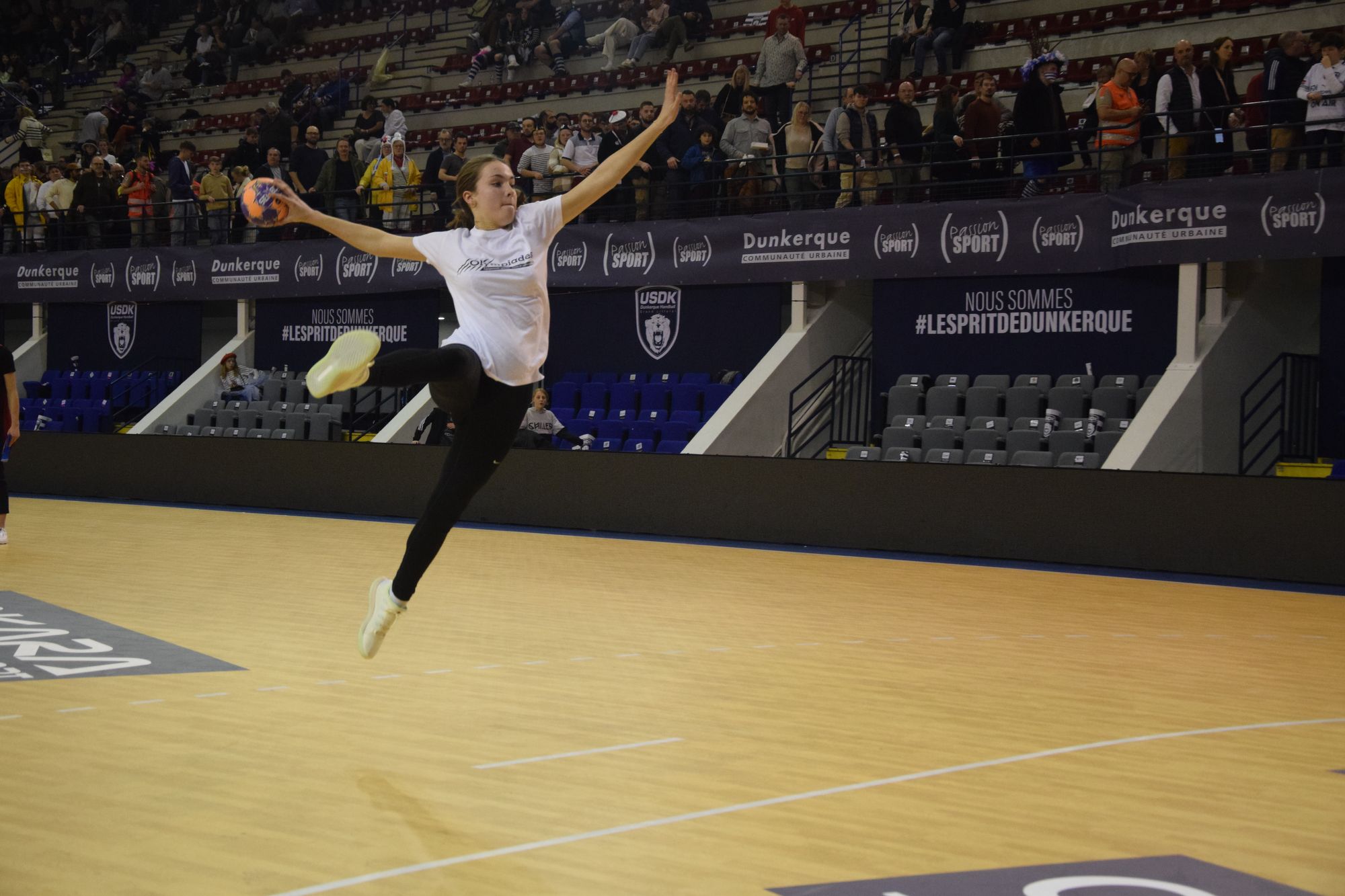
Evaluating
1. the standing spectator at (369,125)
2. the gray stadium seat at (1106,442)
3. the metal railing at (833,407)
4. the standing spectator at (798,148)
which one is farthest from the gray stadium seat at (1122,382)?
the standing spectator at (369,125)

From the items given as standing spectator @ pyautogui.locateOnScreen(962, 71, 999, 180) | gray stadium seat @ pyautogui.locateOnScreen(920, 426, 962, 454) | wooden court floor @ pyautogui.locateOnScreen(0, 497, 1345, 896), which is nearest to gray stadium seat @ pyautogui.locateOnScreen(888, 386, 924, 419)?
gray stadium seat @ pyautogui.locateOnScreen(920, 426, 962, 454)

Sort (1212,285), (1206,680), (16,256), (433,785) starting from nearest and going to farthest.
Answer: (433,785) < (1206,680) < (1212,285) < (16,256)

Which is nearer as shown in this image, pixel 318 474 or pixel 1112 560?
pixel 1112 560

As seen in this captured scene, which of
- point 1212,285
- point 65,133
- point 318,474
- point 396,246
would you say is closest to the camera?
point 396,246

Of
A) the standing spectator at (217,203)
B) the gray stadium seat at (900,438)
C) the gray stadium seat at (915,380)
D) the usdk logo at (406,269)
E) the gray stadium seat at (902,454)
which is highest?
the standing spectator at (217,203)

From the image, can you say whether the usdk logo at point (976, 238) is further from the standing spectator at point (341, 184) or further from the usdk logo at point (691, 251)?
the standing spectator at point (341, 184)

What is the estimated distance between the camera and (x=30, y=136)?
3014 cm

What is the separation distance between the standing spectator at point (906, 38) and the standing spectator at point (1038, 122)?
442cm

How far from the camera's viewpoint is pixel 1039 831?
13.5 ft

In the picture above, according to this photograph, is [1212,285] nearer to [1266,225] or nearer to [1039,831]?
[1266,225]

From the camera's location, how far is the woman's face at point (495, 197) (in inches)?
225

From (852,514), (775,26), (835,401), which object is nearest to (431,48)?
(775,26)

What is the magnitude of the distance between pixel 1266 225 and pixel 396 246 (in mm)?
10599

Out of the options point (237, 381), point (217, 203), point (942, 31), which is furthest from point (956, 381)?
point (217, 203)
